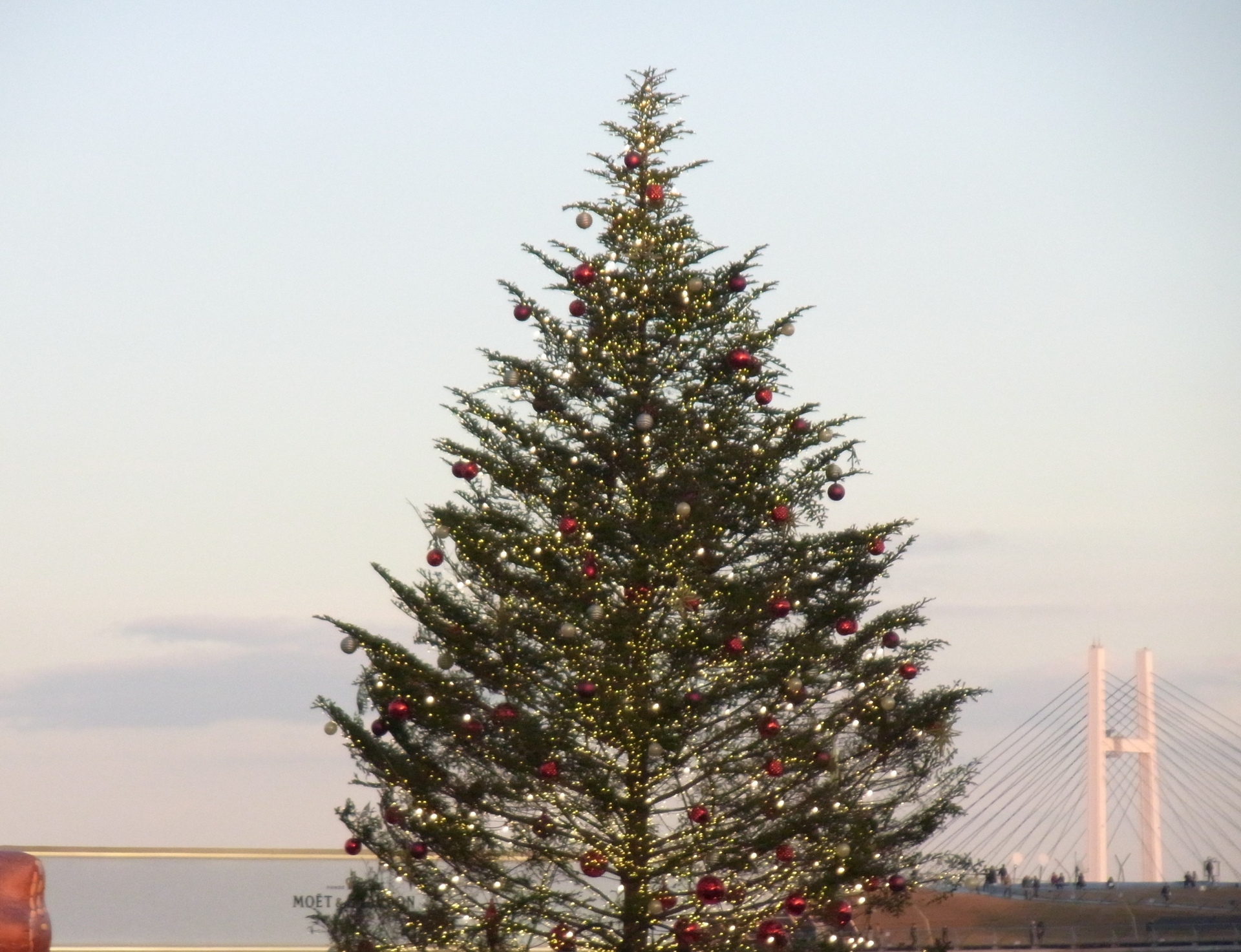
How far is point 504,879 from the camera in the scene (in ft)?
32.0

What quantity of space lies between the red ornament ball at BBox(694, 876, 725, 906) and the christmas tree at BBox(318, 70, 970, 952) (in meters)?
0.31

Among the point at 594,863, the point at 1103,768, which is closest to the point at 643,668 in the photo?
the point at 594,863

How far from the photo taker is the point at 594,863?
9055mm

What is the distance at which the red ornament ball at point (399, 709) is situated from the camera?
31.2ft

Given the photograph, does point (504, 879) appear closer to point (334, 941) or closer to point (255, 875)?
point (334, 941)

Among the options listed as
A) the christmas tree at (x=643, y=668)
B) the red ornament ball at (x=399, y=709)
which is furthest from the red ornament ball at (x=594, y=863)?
the red ornament ball at (x=399, y=709)

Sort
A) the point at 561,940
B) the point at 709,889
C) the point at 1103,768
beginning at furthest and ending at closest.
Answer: the point at 1103,768 → the point at 561,940 → the point at 709,889

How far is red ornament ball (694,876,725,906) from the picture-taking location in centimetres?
896

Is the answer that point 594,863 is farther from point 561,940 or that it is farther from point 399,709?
point 399,709

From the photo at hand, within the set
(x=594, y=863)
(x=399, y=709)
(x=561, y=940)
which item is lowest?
(x=561, y=940)

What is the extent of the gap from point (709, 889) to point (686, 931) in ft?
1.10

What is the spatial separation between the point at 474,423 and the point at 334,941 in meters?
3.40

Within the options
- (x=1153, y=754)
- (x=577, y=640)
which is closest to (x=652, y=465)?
(x=577, y=640)

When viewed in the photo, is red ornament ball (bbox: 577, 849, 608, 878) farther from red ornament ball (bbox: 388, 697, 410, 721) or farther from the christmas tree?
red ornament ball (bbox: 388, 697, 410, 721)
